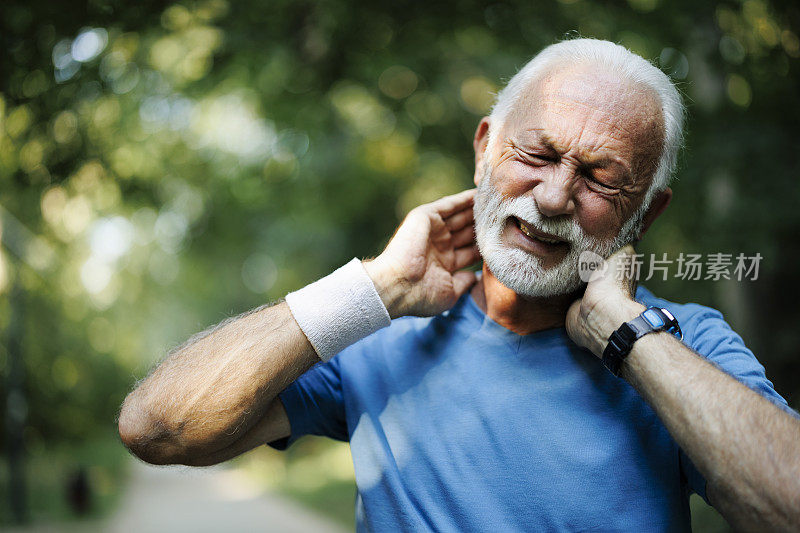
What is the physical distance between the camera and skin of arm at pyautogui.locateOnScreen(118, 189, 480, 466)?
5.77ft

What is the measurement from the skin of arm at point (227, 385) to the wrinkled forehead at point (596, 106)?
625 millimetres

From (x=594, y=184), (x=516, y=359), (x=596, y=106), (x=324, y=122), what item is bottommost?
(x=516, y=359)

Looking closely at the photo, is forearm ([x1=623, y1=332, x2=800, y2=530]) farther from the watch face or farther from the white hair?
the white hair

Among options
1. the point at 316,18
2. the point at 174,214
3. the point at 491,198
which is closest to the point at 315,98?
the point at 316,18

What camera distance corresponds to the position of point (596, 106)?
1.83 metres

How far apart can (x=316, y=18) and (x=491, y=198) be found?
3.07 m

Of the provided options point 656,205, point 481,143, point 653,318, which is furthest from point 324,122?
point 653,318

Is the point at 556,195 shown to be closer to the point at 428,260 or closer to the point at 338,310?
the point at 428,260

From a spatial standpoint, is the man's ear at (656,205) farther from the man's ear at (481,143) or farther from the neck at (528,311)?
the man's ear at (481,143)

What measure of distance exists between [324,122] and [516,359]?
17.9 feet

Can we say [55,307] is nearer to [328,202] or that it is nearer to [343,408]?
[328,202]

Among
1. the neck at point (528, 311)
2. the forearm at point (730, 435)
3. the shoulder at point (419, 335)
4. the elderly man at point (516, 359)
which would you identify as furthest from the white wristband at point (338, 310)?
the forearm at point (730, 435)

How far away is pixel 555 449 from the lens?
174cm

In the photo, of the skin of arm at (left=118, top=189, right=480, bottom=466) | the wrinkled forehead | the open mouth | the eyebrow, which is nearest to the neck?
the open mouth
